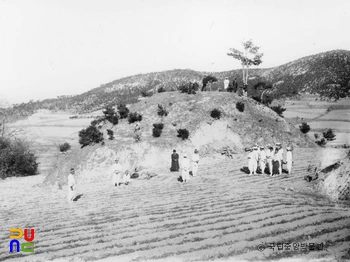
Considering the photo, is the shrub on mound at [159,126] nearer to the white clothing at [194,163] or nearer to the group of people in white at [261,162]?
the white clothing at [194,163]

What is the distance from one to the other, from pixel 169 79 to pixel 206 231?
9842 cm

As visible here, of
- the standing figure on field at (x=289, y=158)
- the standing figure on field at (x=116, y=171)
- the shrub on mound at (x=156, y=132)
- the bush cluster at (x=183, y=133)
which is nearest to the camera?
the standing figure on field at (x=289, y=158)

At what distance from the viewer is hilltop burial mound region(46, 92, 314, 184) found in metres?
20.1

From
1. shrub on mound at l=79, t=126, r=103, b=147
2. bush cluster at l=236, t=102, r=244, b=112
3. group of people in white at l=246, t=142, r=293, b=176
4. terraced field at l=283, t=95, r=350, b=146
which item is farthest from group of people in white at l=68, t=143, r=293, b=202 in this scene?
terraced field at l=283, t=95, r=350, b=146

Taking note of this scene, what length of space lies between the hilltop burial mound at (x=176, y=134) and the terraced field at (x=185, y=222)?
6.11 metres

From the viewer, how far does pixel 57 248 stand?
288 inches

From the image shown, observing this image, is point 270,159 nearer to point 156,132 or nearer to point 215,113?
point 156,132

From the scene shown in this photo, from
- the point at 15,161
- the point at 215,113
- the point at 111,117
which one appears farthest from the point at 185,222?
the point at 15,161

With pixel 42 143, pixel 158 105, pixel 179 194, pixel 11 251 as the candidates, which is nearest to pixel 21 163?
pixel 158 105

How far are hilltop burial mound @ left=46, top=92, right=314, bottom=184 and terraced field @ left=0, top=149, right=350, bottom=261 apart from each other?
6.11m

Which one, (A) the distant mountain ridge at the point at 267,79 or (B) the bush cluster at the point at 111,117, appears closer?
(B) the bush cluster at the point at 111,117

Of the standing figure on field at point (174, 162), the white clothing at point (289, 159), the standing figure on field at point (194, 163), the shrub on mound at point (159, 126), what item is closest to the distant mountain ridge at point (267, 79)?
the shrub on mound at point (159, 126)

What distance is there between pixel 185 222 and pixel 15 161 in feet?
75.6

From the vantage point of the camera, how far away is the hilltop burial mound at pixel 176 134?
2012 centimetres
